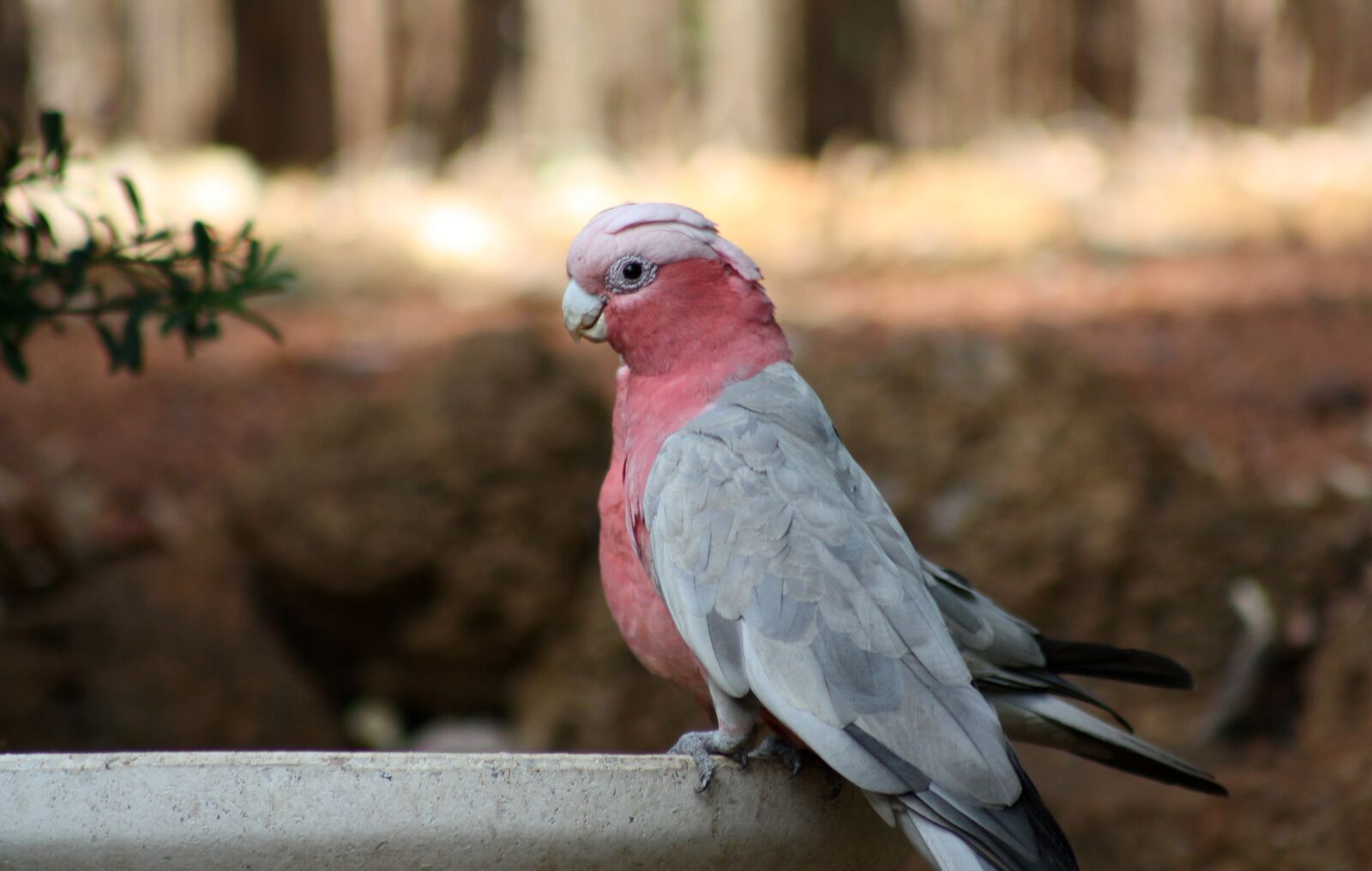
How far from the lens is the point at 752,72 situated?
8.34m

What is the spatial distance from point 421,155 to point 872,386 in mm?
5073

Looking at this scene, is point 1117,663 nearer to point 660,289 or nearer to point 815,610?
point 815,610

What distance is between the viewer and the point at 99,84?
7039 millimetres

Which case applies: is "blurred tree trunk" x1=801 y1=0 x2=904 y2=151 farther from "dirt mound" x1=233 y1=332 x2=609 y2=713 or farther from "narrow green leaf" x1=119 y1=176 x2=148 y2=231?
"narrow green leaf" x1=119 y1=176 x2=148 y2=231

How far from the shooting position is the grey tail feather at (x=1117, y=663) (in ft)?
6.73

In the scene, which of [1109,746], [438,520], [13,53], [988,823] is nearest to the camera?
[988,823]

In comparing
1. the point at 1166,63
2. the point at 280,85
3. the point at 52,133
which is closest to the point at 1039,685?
the point at 52,133

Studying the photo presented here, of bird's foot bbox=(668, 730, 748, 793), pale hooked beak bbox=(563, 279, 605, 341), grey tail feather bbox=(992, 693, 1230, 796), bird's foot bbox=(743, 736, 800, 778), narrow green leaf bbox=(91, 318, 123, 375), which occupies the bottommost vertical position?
grey tail feather bbox=(992, 693, 1230, 796)

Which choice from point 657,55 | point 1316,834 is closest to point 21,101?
point 657,55

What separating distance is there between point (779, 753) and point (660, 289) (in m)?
0.70

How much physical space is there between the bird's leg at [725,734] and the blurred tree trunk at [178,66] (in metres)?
6.51

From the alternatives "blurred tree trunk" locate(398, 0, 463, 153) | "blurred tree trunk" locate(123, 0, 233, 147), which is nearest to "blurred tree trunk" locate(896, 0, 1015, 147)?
"blurred tree trunk" locate(398, 0, 463, 153)

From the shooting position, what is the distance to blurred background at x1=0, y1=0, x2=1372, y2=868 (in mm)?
3461

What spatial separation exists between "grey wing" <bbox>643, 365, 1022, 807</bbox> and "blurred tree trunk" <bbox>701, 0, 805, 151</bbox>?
22.0 feet
